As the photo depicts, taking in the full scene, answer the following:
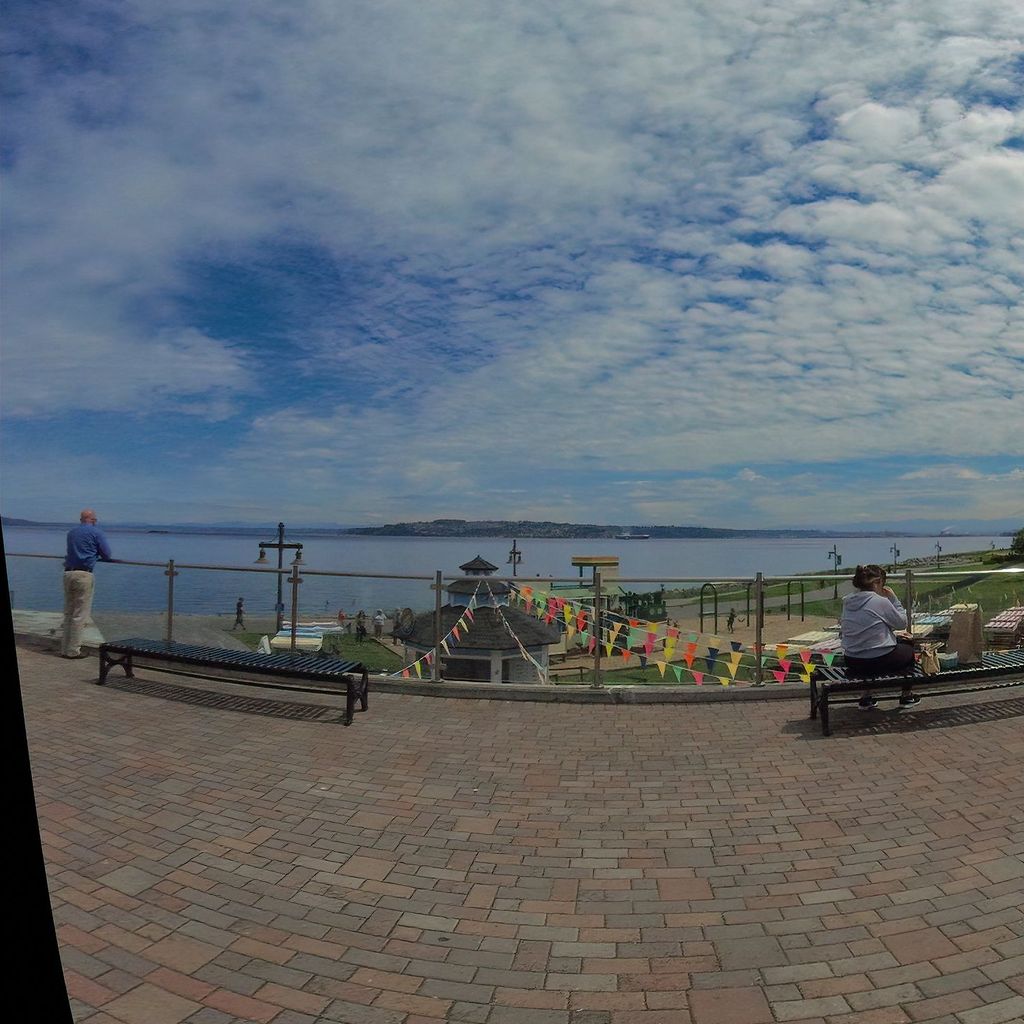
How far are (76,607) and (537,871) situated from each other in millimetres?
8132

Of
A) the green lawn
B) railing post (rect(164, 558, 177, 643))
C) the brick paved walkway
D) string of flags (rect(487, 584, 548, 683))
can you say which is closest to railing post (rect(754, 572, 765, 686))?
the brick paved walkway

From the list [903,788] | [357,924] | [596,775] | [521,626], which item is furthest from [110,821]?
[521,626]

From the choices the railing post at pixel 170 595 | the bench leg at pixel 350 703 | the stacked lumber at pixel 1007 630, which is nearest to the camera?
the bench leg at pixel 350 703

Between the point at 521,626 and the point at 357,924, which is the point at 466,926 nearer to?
the point at 357,924

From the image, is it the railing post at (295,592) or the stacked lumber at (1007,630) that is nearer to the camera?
the railing post at (295,592)

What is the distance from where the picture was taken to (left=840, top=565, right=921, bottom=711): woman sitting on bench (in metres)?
6.73

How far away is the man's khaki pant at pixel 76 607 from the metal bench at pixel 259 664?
3.57 ft

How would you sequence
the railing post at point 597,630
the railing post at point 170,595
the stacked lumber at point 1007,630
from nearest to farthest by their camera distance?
the railing post at point 597,630 → the railing post at point 170,595 → the stacked lumber at point 1007,630

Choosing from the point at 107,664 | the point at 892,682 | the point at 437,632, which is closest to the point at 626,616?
the point at 437,632

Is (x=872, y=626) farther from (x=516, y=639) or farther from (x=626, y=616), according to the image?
(x=516, y=639)

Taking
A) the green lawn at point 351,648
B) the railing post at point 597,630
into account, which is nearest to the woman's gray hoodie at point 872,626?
the railing post at point 597,630

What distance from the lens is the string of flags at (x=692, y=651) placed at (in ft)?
26.8

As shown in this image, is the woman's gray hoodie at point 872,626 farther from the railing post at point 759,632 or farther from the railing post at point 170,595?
the railing post at point 170,595

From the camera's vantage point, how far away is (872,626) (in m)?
6.77
